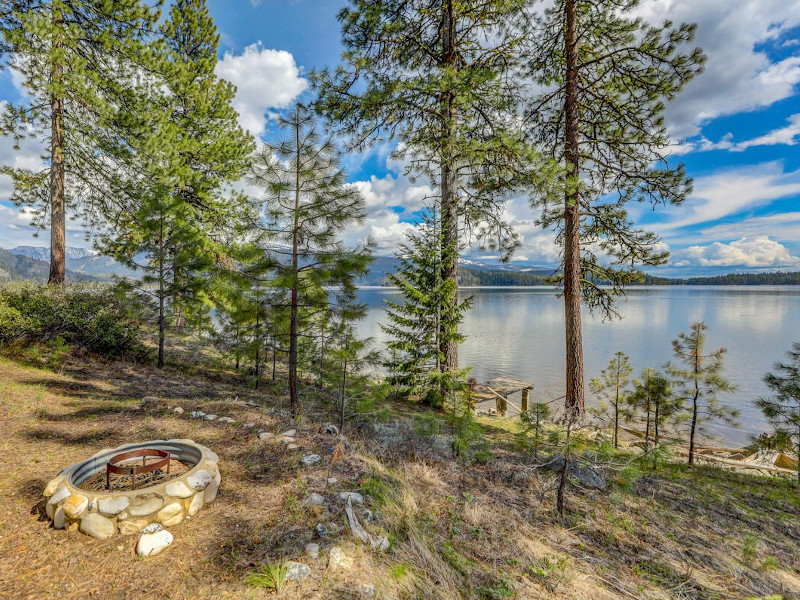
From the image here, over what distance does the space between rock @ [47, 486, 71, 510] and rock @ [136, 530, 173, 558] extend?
845mm

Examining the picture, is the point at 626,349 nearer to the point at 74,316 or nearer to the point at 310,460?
the point at 310,460

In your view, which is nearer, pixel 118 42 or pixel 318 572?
pixel 318 572

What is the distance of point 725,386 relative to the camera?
850 cm

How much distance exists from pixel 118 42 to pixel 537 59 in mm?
11659

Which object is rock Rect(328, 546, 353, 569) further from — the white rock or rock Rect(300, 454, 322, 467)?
rock Rect(300, 454, 322, 467)

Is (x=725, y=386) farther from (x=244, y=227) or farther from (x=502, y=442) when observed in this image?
(x=244, y=227)

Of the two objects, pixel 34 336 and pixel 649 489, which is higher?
pixel 34 336

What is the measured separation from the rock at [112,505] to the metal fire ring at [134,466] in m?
0.42

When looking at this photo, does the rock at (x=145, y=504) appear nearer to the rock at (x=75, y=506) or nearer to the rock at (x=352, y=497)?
the rock at (x=75, y=506)

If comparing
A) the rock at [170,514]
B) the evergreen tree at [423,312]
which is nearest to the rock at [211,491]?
the rock at [170,514]

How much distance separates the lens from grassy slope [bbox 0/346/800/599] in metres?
2.55

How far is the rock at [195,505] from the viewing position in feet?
10.4

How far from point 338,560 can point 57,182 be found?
13418 millimetres

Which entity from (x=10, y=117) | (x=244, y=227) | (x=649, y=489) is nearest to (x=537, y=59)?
(x=244, y=227)
